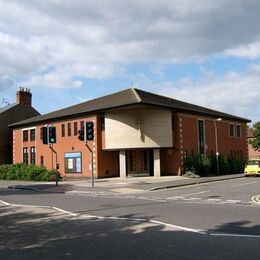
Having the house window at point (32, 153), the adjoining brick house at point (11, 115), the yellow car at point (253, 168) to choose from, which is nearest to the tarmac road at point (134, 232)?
the yellow car at point (253, 168)

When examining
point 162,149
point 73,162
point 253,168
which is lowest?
point 253,168

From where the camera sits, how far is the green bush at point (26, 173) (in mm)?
42125

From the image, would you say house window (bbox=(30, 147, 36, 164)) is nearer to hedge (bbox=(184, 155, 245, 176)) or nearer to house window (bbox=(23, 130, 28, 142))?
house window (bbox=(23, 130, 28, 142))

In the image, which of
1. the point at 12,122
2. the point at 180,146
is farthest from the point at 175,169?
the point at 12,122

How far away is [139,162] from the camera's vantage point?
4375cm

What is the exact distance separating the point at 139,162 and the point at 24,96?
1022 inches

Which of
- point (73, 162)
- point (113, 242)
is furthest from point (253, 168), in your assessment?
point (113, 242)

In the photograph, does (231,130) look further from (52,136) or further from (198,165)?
(52,136)

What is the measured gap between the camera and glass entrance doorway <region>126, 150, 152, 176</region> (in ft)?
143

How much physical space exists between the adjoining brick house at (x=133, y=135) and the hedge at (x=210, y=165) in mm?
836

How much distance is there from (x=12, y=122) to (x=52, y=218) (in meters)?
47.4

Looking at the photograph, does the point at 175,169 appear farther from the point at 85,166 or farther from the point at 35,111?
the point at 35,111

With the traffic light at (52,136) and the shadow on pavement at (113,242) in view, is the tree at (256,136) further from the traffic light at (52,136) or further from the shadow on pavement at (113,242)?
the shadow on pavement at (113,242)

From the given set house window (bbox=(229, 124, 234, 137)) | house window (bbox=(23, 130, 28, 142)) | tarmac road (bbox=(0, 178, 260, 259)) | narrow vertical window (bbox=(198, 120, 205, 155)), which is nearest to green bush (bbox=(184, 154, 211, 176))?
narrow vertical window (bbox=(198, 120, 205, 155))
